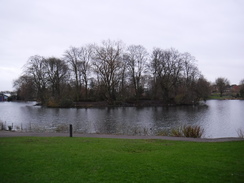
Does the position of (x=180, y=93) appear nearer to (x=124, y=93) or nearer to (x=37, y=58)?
(x=124, y=93)

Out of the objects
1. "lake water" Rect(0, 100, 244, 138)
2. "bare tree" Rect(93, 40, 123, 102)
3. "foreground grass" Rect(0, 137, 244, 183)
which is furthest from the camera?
"bare tree" Rect(93, 40, 123, 102)

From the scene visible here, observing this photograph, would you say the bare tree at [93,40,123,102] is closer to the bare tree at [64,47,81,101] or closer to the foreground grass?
the bare tree at [64,47,81,101]

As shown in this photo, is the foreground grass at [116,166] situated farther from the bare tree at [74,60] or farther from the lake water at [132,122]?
the bare tree at [74,60]

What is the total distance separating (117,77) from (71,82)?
1635 cm

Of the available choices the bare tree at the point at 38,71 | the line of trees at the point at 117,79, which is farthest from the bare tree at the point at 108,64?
the bare tree at the point at 38,71

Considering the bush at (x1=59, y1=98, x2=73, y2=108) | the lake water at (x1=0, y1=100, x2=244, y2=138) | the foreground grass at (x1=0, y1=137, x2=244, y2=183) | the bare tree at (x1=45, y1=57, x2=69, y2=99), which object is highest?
the bare tree at (x1=45, y1=57, x2=69, y2=99)

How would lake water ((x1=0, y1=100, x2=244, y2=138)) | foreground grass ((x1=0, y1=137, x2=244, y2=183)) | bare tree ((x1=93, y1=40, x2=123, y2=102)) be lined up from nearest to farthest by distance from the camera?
foreground grass ((x1=0, y1=137, x2=244, y2=183)) → lake water ((x1=0, y1=100, x2=244, y2=138)) → bare tree ((x1=93, y1=40, x2=123, y2=102))

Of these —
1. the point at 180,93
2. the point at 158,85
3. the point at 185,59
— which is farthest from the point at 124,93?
the point at 185,59

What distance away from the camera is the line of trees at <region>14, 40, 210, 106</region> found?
5975 centimetres

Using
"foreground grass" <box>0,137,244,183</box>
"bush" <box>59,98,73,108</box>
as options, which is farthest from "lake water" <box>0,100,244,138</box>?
"bush" <box>59,98,73,108</box>

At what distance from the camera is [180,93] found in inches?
2349

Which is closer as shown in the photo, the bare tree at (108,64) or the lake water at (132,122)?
the lake water at (132,122)

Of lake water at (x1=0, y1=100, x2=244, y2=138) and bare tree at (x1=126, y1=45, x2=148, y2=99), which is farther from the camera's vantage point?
bare tree at (x1=126, y1=45, x2=148, y2=99)

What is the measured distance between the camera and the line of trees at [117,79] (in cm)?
5975
